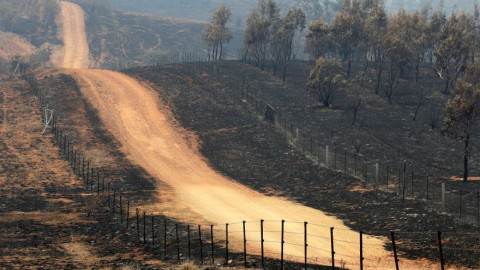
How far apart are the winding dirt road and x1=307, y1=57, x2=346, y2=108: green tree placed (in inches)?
892

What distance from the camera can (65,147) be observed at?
201ft

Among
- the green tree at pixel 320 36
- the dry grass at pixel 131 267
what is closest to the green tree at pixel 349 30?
the green tree at pixel 320 36

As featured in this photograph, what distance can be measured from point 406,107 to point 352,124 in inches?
552

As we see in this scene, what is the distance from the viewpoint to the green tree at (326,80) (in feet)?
268

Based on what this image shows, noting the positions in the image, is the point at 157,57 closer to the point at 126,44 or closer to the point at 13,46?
the point at 126,44

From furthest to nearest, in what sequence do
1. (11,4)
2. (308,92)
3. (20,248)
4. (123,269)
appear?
(11,4) < (308,92) < (20,248) < (123,269)

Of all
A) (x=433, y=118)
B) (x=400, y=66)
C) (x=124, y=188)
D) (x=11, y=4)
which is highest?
(x=11, y=4)

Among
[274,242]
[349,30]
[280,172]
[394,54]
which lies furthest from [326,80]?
[274,242]

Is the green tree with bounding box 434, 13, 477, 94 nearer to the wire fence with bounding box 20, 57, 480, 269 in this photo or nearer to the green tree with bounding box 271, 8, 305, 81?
the green tree with bounding box 271, 8, 305, 81

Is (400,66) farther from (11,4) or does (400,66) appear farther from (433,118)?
(11,4)

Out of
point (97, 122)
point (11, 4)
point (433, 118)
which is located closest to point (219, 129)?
point (97, 122)

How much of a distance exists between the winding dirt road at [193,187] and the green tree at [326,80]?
2267 centimetres

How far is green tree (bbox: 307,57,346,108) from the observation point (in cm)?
8175

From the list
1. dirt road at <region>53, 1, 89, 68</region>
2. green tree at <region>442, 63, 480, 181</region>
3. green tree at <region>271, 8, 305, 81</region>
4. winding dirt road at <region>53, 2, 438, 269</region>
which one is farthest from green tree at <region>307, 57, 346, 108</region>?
dirt road at <region>53, 1, 89, 68</region>
